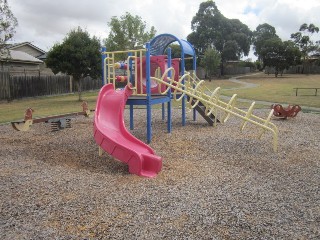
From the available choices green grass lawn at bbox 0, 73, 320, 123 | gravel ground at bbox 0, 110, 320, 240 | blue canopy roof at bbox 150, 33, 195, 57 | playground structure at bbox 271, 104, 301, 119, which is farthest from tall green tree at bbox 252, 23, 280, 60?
gravel ground at bbox 0, 110, 320, 240

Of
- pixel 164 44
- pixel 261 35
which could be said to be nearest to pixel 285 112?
pixel 164 44

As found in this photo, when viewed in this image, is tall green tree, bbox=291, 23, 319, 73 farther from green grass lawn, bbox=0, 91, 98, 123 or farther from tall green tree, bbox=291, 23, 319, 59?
green grass lawn, bbox=0, 91, 98, 123

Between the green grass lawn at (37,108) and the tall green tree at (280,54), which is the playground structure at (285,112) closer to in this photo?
the green grass lawn at (37,108)

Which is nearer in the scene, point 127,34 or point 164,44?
point 164,44

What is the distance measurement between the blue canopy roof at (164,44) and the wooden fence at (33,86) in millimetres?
14098

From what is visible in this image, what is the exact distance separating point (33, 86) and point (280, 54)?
43.5 metres

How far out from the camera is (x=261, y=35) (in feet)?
213

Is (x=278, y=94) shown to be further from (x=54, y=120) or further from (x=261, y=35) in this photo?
(x=261, y=35)

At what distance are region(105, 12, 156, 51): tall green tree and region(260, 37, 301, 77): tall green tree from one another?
26986 millimetres

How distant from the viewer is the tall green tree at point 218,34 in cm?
5341

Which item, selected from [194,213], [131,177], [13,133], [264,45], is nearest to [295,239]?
[194,213]

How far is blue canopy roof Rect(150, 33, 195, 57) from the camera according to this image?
8741 mm

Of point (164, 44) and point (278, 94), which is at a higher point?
point (164, 44)

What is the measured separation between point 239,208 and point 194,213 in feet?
1.79
